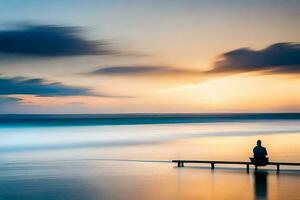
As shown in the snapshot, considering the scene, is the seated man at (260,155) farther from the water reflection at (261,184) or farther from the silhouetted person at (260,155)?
the water reflection at (261,184)

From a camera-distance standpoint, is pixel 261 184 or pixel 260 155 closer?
pixel 261 184

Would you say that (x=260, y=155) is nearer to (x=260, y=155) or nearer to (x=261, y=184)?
(x=260, y=155)

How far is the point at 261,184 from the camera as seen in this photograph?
1872 centimetres

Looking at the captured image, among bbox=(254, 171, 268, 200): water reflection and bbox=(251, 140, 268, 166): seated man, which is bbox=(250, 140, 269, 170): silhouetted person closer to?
bbox=(251, 140, 268, 166): seated man

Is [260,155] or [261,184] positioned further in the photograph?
[260,155]

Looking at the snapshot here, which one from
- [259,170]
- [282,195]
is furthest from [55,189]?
[259,170]

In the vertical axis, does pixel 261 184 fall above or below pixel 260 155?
below

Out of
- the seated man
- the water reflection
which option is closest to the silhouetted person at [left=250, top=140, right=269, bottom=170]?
the seated man

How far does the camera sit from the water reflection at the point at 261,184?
16.5 m

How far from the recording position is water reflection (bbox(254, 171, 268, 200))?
54.2 feet

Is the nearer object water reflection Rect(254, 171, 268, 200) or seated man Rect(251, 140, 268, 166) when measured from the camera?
water reflection Rect(254, 171, 268, 200)

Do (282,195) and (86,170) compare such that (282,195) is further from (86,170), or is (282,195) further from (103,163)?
(103,163)

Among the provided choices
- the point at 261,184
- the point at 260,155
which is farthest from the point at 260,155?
the point at 261,184

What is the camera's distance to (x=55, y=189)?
18.5 metres
